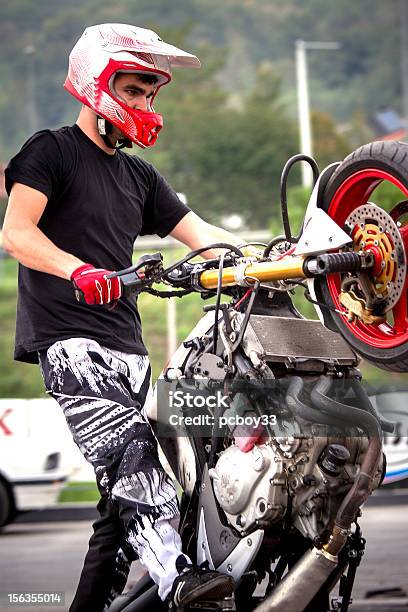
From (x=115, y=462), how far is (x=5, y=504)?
6138mm

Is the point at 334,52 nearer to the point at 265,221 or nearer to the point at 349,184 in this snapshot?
the point at 265,221

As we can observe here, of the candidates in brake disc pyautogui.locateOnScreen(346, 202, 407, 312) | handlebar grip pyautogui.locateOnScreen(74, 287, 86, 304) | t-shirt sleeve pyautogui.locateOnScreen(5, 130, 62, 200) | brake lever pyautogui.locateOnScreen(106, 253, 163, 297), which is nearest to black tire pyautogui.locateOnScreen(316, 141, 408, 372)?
brake disc pyautogui.locateOnScreen(346, 202, 407, 312)

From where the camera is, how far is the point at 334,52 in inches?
2997

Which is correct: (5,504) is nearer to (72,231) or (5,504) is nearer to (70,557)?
(70,557)

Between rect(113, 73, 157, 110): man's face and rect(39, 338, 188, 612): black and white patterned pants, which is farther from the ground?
rect(113, 73, 157, 110): man's face

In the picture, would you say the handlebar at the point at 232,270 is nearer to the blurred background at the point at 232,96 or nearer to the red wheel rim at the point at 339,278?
the red wheel rim at the point at 339,278

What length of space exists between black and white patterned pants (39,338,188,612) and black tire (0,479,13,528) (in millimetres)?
5582

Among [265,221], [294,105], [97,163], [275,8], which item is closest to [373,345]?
[97,163]

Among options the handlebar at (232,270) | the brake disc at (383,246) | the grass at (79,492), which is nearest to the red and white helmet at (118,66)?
the handlebar at (232,270)

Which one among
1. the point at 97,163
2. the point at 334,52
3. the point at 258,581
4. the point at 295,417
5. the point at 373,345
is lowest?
the point at 258,581

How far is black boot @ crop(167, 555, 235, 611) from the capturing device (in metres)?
4.16

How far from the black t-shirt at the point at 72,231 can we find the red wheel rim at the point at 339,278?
1077 mm

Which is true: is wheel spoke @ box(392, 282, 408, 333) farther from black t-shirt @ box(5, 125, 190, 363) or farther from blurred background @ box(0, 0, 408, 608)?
blurred background @ box(0, 0, 408, 608)

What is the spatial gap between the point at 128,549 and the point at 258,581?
22.4 inches
